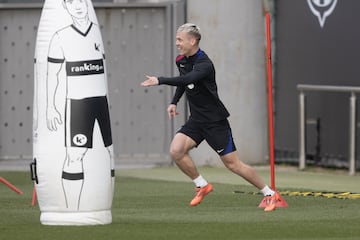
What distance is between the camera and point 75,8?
35.6 feet

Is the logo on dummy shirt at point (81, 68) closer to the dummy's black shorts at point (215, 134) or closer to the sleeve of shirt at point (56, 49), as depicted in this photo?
the sleeve of shirt at point (56, 49)

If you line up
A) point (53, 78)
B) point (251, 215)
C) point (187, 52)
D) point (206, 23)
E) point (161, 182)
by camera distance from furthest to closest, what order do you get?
point (206, 23), point (161, 182), point (187, 52), point (251, 215), point (53, 78)

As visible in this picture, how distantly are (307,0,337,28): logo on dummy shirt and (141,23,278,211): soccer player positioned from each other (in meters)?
6.04

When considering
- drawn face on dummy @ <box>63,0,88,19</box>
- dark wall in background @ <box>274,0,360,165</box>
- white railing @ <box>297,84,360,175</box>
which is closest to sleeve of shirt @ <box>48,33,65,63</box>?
drawn face on dummy @ <box>63,0,88,19</box>

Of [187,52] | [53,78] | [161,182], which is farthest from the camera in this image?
[161,182]

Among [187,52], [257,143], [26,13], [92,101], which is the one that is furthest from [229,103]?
[92,101]

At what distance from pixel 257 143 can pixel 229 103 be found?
805 millimetres

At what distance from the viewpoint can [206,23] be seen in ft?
66.4

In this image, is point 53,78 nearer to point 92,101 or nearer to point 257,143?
point 92,101

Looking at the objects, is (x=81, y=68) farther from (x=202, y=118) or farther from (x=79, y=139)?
(x=202, y=118)

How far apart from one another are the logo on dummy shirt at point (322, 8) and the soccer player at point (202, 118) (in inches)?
238

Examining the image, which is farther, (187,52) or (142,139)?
(142,139)

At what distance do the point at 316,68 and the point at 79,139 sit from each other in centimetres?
926

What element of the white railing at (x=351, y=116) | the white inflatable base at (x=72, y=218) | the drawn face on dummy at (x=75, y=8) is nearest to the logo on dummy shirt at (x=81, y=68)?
the drawn face on dummy at (x=75, y=8)
